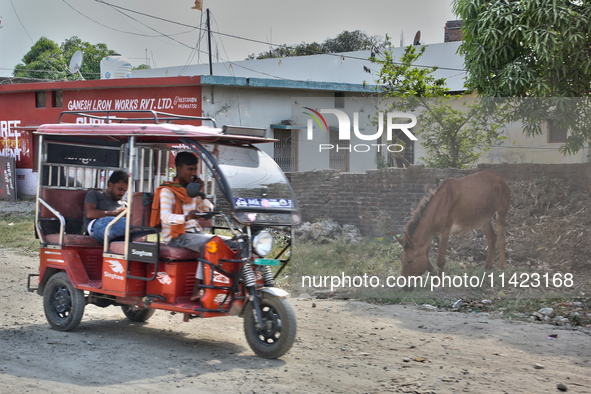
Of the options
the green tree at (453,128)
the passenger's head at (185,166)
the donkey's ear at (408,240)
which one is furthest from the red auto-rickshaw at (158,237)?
the green tree at (453,128)

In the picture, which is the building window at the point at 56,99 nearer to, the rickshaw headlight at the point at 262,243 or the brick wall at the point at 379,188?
the brick wall at the point at 379,188

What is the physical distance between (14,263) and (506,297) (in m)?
8.44

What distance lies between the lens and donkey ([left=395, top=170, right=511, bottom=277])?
8.02 metres

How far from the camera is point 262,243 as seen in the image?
5.27 meters

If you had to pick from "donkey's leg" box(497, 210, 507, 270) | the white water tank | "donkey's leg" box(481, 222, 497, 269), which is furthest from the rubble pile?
the white water tank

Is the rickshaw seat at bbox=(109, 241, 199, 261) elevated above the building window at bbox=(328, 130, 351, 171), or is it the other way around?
the building window at bbox=(328, 130, 351, 171)

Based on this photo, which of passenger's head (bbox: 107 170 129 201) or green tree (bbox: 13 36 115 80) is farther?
green tree (bbox: 13 36 115 80)

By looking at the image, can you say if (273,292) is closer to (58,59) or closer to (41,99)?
(41,99)

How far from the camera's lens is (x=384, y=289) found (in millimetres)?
8250

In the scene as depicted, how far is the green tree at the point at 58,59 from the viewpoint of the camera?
32.7 metres

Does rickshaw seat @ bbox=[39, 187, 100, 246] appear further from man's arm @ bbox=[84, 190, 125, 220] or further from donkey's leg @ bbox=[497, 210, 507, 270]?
donkey's leg @ bbox=[497, 210, 507, 270]

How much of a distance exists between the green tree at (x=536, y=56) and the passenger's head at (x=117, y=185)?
529 cm

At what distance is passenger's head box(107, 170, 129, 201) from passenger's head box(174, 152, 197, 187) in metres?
1.11

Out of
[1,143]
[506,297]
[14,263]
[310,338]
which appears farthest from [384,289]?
[1,143]
